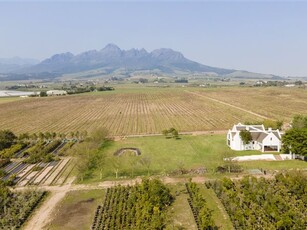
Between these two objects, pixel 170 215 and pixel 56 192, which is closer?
pixel 170 215

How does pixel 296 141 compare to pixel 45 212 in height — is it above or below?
above

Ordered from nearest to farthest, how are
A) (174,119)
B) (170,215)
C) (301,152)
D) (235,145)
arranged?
1. (170,215)
2. (301,152)
3. (235,145)
4. (174,119)

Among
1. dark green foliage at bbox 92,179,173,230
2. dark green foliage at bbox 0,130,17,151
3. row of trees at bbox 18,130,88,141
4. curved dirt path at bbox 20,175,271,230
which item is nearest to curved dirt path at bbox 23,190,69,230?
curved dirt path at bbox 20,175,271,230

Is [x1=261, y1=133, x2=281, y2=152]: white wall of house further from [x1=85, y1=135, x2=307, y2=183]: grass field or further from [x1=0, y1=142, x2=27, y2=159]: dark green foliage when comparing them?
[x1=0, y1=142, x2=27, y2=159]: dark green foliage

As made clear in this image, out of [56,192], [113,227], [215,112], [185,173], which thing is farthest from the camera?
[215,112]

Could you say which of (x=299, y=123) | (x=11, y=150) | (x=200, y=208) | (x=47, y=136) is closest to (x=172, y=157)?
(x=200, y=208)

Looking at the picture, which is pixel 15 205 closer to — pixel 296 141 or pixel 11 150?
pixel 11 150

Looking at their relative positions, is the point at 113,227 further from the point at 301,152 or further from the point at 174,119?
the point at 174,119

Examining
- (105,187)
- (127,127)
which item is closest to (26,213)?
(105,187)
